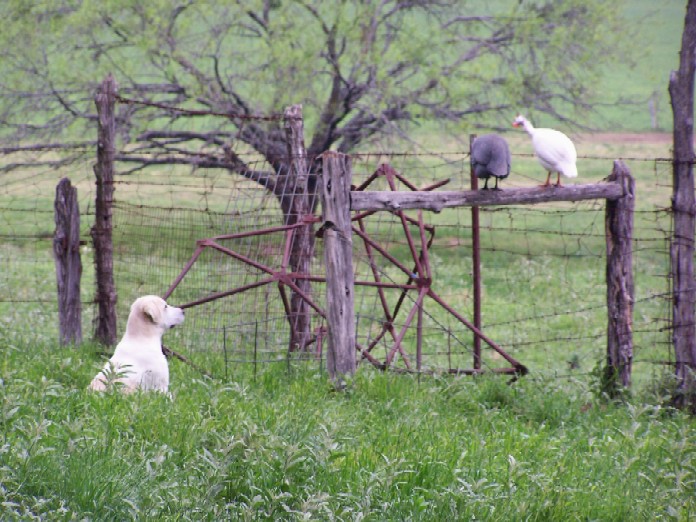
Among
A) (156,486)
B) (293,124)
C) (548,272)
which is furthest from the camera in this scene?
(548,272)

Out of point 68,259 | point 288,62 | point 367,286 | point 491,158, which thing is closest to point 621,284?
point 491,158

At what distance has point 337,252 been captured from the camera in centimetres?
711

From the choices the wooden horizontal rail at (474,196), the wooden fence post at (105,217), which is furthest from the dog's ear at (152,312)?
the wooden fence post at (105,217)

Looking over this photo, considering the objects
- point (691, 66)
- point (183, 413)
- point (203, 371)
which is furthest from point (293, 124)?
point (183, 413)

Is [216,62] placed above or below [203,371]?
above

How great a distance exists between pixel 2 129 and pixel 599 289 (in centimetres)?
1188

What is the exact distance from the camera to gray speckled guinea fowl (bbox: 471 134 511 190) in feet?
23.7

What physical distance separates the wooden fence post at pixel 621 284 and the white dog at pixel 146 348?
3.78 meters

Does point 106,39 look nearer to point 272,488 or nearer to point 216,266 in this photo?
point 216,266

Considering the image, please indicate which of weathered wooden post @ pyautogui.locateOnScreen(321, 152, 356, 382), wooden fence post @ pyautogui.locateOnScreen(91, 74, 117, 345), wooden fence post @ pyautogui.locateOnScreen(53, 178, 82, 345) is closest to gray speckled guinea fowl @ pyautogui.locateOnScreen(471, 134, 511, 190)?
weathered wooden post @ pyautogui.locateOnScreen(321, 152, 356, 382)

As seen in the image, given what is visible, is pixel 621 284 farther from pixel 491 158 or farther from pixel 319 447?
pixel 319 447

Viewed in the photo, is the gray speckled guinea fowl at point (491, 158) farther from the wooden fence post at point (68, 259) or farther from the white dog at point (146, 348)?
the wooden fence post at point (68, 259)

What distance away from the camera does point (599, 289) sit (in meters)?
16.8

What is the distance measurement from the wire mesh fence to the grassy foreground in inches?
45.5
